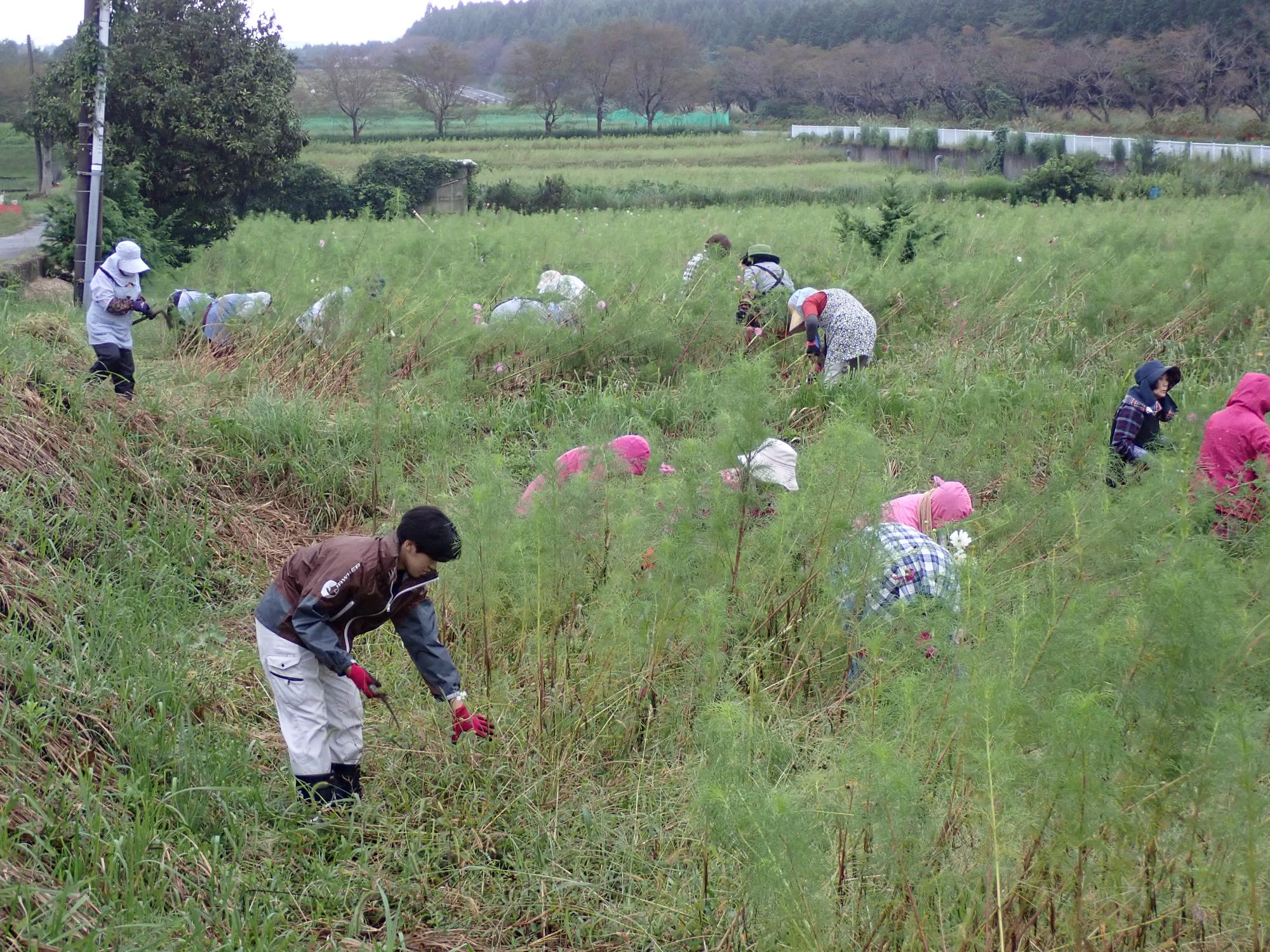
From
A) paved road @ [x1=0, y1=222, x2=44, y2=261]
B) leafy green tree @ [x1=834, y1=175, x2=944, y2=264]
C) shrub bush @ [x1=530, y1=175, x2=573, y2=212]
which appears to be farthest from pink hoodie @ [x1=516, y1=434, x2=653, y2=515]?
shrub bush @ [x1=530, y1=175, x2=573, y2=212]

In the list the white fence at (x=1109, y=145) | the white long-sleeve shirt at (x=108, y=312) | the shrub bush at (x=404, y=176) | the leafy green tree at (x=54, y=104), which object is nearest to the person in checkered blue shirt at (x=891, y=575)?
the white long-sleeve shirt at (x=108, y=312)

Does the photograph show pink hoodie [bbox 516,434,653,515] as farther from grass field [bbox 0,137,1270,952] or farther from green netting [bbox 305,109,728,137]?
green netting [bbox 305,109,728,137]

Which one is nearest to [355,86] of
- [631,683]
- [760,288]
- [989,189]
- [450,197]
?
[450,197]

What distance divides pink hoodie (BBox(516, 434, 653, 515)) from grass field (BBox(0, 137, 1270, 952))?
12 cm

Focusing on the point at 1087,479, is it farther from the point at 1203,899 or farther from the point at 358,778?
the point at 358,778

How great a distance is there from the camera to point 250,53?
14.8 m

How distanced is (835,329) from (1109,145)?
33373mm

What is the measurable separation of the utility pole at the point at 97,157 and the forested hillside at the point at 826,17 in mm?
60328

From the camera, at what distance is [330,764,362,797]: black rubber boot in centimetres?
362

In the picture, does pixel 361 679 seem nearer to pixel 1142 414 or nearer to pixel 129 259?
pixel 1142 414

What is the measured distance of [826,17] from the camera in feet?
313

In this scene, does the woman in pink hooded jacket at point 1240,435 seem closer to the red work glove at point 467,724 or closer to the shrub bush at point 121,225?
the red work glove at point 467,724

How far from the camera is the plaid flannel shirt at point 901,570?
12.1 feet

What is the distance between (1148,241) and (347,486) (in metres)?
9.92
